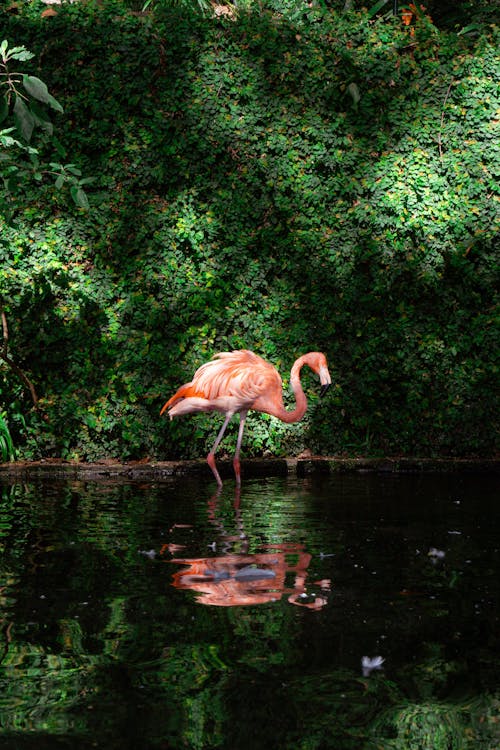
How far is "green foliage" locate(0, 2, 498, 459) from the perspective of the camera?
367 inches

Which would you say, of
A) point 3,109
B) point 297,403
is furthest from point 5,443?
point 3,109

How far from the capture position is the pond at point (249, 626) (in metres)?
3.19

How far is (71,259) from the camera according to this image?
933 centimetres

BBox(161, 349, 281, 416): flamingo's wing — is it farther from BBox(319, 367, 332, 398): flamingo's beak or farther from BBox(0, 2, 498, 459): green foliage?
BBox(0, 2, 498, 459): green foliage

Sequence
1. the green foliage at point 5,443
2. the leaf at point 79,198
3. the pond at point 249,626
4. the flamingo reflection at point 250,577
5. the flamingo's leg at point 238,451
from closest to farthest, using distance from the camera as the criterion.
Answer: the pond at point 249,626, the flamingo reflection at point 250,577, the leaf at point 79,198, the flamingo's leg at point 238,451, the green foliage at point 5,443

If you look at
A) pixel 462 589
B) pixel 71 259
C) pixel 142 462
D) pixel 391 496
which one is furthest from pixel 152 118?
pixel 462 589

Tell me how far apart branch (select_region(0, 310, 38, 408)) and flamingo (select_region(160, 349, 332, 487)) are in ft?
4.13

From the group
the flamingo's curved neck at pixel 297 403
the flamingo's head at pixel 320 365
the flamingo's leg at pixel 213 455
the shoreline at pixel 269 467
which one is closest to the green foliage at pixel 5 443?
the shoreline at pixel 269 467

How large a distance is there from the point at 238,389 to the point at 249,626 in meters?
4.25

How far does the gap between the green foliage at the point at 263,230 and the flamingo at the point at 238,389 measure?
2.38 feet

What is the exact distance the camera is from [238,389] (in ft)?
27.7

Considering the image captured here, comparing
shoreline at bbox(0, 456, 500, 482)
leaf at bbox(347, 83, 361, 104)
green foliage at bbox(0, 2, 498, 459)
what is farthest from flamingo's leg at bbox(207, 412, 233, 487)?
leaf at bbox(347, 83, 361, 104)

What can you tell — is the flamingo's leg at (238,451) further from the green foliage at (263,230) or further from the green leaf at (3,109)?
the green leaf at (3,109)

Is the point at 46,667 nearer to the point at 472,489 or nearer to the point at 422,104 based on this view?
the point at 472,489
